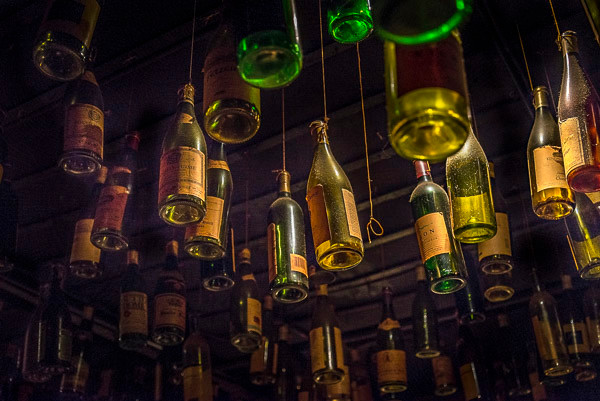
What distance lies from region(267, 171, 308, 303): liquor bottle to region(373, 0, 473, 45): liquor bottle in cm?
70

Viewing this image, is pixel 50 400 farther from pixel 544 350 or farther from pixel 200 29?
pixel 544 350

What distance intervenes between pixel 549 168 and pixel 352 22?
479 millimetres

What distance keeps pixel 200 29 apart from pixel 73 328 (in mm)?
1432

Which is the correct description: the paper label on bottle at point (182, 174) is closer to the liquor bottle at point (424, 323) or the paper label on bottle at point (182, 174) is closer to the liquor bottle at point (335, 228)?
the liquor bottle at point (335, 228)

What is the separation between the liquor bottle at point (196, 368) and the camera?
2137 mm

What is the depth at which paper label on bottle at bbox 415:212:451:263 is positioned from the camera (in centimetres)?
132

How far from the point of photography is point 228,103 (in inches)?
45.6

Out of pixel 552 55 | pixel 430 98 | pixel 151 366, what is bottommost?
pixel 430 98

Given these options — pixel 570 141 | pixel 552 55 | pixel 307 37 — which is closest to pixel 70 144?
pixel 307 37

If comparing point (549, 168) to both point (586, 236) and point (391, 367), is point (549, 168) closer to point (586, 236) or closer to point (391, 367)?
point (586, 236)

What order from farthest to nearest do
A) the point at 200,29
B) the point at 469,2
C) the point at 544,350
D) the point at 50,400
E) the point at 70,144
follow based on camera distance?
the point at 50,400
the point at 544,350
the point at 200,29
the point at 70,144
the point at 469,2

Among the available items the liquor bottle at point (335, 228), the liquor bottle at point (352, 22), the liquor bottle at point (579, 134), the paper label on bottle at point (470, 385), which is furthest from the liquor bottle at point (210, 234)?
the paper label on bottle at point (470, 385)

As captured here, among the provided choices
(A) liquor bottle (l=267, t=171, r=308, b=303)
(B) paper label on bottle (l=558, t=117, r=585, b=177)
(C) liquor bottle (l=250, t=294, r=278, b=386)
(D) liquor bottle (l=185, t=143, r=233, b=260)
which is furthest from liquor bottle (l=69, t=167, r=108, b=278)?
(B) paper label on bottle (l=558, t=117, r=585, b=177)

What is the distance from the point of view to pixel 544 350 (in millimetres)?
1987
